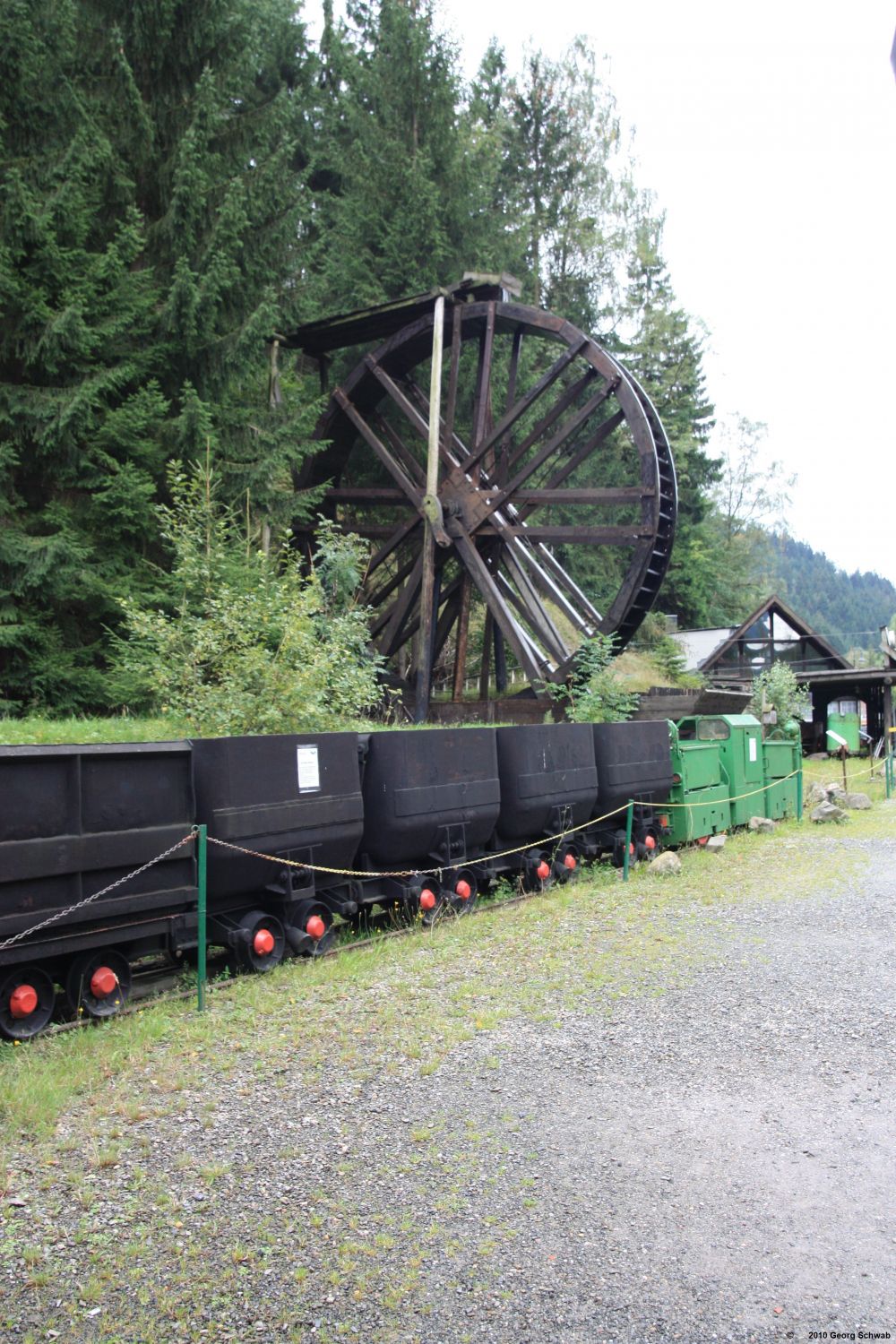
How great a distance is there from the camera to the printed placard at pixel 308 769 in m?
7.30

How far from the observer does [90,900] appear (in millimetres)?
5586

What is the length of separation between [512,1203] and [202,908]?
3.10 m

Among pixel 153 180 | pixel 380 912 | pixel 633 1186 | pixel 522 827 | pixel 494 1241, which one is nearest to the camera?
pixel 494 1241

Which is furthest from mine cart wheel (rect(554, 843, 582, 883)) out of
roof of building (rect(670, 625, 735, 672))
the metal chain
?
roof of building (rect(670, 625, 735, 672))

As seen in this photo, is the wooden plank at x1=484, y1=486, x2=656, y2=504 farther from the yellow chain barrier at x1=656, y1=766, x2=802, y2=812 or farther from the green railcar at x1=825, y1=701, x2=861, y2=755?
the green railcar at x1=825, y1=701, x2=861, y2=755

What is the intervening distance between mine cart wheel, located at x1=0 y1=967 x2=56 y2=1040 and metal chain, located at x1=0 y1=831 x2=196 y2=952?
0.78 ft

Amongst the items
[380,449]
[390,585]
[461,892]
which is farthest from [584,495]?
[461,892]

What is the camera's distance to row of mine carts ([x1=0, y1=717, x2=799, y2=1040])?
5484 millimetres

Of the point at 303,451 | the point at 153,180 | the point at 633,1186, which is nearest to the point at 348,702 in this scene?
the point at 303,451

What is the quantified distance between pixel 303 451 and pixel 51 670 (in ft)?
17.6


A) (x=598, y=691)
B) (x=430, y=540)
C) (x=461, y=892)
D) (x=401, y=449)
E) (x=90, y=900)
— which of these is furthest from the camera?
(x=401, y=449)

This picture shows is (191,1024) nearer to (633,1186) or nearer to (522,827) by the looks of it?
(633,1186)

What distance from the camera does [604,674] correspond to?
1562 centimetres

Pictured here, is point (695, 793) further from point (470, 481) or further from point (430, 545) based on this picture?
point (470, 481)
